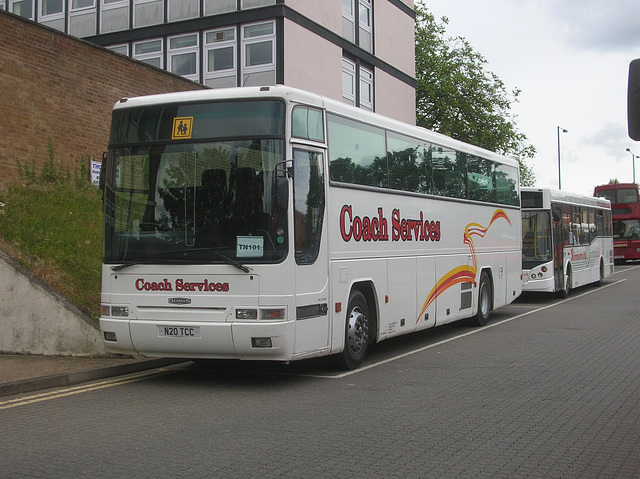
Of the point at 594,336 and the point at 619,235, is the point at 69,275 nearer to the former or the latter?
the point at 594,336

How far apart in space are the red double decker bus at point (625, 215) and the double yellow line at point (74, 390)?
38.6m

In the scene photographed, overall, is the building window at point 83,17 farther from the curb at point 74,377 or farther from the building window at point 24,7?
the curb at point 74,377

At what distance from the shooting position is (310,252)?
9.03m

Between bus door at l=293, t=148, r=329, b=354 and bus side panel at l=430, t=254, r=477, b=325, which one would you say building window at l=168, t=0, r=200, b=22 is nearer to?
bus side panel at l=430, t=254, r=477, b=325

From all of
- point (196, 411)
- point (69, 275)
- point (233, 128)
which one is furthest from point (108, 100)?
point (196, 411)

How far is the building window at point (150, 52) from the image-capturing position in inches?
1064

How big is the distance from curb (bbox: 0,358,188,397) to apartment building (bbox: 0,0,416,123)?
51.2 feet

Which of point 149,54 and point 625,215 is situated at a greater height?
point 149,54

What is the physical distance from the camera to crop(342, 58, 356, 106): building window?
28.4 meters

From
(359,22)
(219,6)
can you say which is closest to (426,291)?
(219,6)

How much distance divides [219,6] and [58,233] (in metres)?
14.8

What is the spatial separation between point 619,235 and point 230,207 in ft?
132

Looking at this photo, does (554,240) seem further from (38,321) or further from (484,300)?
(38,321)

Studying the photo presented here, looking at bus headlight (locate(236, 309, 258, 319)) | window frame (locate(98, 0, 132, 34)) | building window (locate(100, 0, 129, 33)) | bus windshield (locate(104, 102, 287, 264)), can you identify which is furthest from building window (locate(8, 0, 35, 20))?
bus headlight (locate(236, 309, 258, 319))
